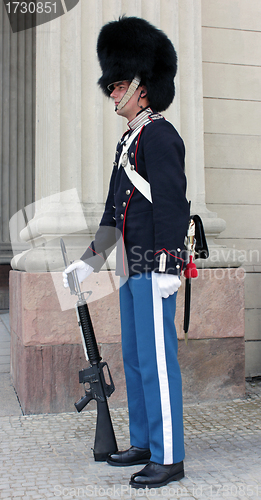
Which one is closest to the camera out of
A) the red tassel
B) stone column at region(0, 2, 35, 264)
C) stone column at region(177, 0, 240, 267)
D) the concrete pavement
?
the concrete pavement

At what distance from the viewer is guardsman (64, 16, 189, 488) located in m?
2.29

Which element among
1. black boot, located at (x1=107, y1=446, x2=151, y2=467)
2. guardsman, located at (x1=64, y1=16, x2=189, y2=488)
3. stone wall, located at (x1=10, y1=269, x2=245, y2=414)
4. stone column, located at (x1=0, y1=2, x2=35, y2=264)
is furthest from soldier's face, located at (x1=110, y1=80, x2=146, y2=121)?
stone column, located at (x1=0, y1=2, x2=35, y2=264)

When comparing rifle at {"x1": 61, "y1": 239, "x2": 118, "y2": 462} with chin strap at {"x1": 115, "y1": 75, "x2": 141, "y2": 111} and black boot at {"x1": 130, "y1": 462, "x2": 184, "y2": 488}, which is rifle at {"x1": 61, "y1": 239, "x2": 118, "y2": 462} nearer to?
black boot at {"x1": 130, "y1": 462, "x2": 184, "y2": 488}

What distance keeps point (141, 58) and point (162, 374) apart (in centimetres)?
158

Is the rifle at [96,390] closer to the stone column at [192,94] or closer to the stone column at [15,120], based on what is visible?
the stone column at [192,94]

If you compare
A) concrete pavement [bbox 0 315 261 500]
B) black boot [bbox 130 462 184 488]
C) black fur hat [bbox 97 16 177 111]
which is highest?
black fur hat [bbox 97 16 177 111]

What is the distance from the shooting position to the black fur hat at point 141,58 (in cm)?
250

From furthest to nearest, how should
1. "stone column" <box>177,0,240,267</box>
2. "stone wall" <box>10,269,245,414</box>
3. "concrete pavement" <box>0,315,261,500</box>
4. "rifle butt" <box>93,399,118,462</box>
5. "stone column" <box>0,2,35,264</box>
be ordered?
"stone column" <box>0,2,35,264</box> < "stone column" <box>177,0,240,267</box> < "stone wall" <box>10,269,245,414</box> < "rifle butt" <box>93,399,118,462</box> < "concrete pavement" <box>0,315,261,500</box>

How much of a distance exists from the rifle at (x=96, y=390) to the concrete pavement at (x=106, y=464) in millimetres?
100

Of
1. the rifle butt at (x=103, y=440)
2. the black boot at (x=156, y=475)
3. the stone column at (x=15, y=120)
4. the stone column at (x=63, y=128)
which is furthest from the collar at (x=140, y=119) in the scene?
the stone column at (x=15, y=120)

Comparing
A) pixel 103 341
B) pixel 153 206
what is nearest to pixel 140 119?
pixel 153 206

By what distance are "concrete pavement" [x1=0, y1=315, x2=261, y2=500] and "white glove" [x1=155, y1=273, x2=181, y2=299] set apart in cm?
90

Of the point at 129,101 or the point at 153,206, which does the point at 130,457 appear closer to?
the point at 153,206

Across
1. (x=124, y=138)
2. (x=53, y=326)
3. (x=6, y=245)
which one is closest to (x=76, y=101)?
(x=124, y=138)
